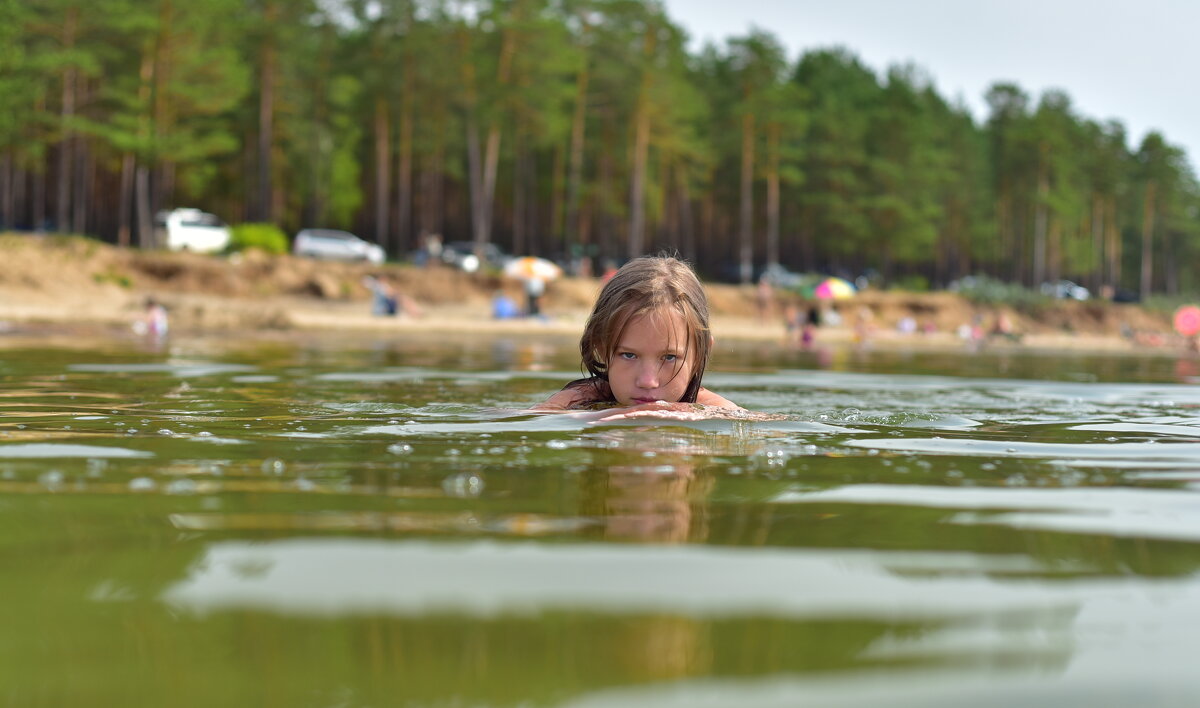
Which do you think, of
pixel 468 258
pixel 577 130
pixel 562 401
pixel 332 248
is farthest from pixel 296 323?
pixel 577 130

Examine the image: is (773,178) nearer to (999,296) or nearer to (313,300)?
(999,296)

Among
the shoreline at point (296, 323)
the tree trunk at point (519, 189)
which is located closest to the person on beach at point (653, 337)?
the shoreline at point (296, 323)

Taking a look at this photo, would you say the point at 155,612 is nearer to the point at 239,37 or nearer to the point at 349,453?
the point at 349,453

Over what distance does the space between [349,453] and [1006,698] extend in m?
2.70

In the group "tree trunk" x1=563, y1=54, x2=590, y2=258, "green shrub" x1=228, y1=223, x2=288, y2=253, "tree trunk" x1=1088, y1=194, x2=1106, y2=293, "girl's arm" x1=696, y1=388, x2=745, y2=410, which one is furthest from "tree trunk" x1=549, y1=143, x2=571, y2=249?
"girl's arm" x1=696, y1=388, x2=745, y2=410

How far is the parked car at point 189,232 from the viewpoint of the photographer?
4344cm

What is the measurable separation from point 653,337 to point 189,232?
140 ft

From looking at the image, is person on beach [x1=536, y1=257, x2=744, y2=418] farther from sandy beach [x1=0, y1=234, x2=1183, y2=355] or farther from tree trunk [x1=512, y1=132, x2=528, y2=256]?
tree trunk [x1=512, y1=132, x2=528, y2=256]

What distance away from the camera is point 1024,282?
274 ft

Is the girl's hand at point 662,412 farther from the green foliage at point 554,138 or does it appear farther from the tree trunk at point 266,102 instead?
the tree trunk at point 266,102

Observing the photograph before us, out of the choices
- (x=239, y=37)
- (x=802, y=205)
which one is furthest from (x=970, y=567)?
(x=802, y=205)

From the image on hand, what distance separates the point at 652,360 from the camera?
16.6 ft

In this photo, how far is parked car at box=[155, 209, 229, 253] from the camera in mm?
43438

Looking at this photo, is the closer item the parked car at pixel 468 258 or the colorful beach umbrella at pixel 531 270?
the colorful beach umbrella at pixel 531 270
